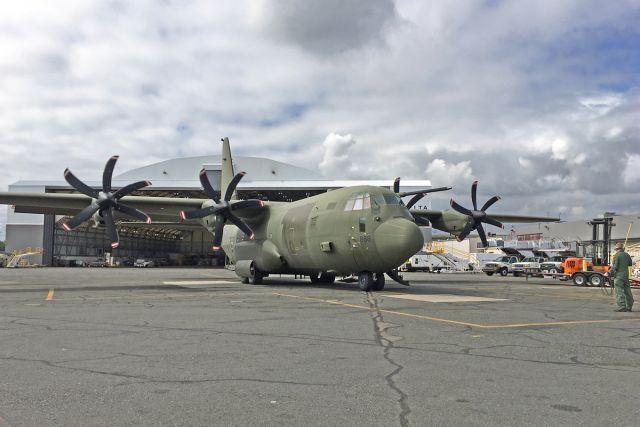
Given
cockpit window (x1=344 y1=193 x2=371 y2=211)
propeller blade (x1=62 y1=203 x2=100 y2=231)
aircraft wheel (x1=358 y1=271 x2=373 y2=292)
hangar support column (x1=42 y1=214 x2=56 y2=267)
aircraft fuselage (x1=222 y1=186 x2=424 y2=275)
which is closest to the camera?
aircraft fuselage (x1=222 y1=186 x2=424 y2=275)

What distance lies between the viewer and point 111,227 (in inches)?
877

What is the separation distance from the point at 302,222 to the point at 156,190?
40.8 m

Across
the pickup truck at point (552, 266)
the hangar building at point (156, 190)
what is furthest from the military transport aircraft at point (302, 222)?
the hangar building at point (156, 190)

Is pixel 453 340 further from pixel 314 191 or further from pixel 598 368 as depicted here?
pixel 314 191

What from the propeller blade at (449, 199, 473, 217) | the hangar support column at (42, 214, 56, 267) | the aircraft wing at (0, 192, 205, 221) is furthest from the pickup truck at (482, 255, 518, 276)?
the hangar support column at (42, 214, 56, 267)

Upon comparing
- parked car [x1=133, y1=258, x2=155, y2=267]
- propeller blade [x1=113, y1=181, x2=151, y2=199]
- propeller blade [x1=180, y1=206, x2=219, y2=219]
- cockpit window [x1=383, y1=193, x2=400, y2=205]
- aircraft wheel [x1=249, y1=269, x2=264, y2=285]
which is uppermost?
Answer: propeller blade [x1=113, y1=181, x2=151, y2=199]

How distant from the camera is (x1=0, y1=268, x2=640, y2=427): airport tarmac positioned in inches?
185

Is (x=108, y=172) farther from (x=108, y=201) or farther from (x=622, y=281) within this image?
(x=622, y=281)

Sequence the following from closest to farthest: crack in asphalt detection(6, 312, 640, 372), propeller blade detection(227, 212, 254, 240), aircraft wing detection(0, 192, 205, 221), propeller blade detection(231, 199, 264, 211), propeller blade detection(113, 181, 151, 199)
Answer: crack in asphalt detection(6, 312, 640, 372) < propeller blade detection(113, 181, 151, 199) < aircraft wing detection(0, 192, 205, 221) < propeller blade detection(227, 212, 254, 240) < propeller blade detection(231, 199, 264, 211)

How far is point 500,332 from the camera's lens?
31.0 ft

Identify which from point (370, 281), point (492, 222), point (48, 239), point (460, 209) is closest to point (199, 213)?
point (370, 281)

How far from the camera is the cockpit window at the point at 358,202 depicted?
63.6ft

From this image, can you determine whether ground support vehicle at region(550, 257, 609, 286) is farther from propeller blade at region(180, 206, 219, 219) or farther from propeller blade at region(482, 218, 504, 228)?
propeller blade at region(180, 206, 219, 219)

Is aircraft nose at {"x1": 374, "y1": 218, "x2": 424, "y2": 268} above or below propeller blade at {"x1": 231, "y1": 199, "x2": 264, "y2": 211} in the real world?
below
